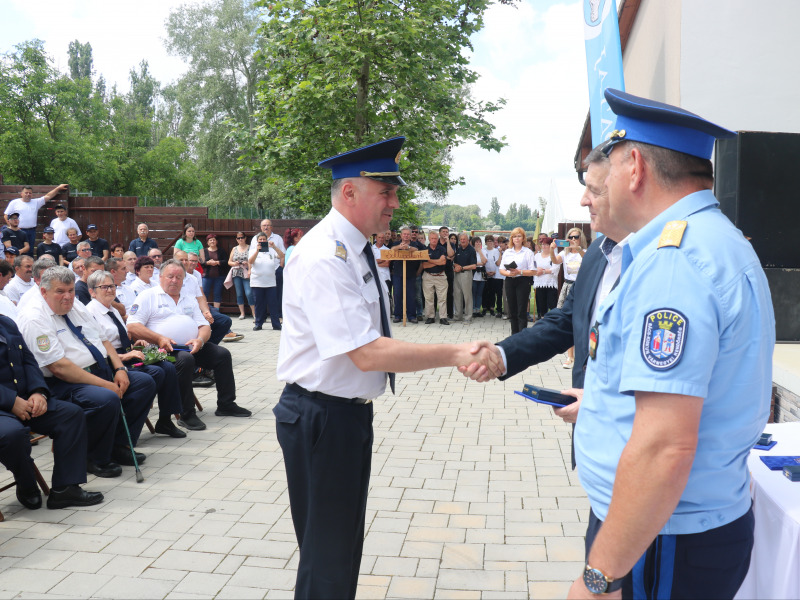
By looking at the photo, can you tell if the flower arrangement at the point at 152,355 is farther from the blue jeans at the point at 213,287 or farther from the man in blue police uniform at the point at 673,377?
the blue jeans at the point at 213,287

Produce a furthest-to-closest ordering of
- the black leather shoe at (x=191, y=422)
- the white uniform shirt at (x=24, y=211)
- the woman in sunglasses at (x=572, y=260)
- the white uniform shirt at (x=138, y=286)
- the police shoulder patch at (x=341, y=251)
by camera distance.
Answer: the white uniform shirt at (x=24, y=211) → the woman in sunglasses at (x=572, y=260) → the white uniform shirt at (x=138, y=286) → the black leather shoe at (x=191, y=422) → the police shoulder patch at (x=341, y=251)

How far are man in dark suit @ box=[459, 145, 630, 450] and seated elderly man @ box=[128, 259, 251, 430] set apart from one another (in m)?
4.71

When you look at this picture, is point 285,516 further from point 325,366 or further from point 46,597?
point 325,366

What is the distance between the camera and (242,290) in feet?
49.7

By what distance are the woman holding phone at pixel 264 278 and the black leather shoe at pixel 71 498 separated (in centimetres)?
901

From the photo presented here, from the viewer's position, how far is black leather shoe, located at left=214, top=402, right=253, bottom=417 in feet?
23.9

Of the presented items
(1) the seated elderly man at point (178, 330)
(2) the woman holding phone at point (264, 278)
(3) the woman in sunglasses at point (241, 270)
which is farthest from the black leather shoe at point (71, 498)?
(3) the woman in sunglasses at point (241, 270)

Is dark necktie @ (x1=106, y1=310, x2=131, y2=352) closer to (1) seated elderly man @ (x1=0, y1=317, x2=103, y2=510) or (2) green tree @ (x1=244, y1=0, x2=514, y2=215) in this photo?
(1) seated elderly man @ (x1=0, y1=317, x2=103, y2=510)

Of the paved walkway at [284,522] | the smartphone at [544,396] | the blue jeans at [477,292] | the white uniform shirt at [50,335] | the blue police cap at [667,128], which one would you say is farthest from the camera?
the blue jeans at [477,292]

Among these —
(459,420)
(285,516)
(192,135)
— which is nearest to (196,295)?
→ (459,420)

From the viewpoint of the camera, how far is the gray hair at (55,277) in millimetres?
5254

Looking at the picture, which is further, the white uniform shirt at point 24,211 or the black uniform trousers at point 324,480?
the white uniform shirt at point 24,211

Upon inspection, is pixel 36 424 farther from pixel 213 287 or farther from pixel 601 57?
pixel 213 287

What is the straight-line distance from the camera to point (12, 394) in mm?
4641
